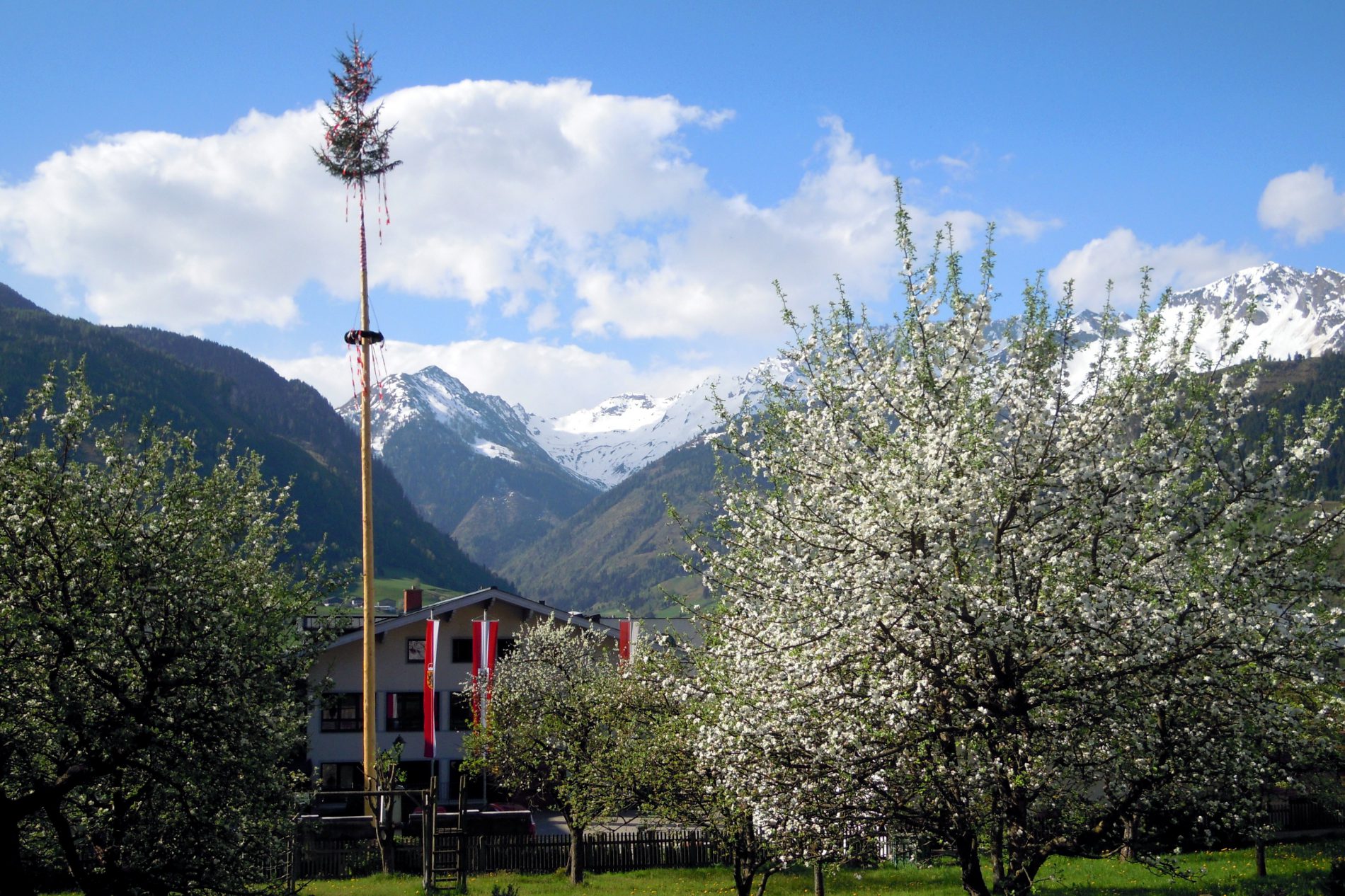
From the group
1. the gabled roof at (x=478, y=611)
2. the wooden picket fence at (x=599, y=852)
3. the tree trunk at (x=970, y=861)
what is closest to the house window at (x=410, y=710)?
the gabled roof at (x=478, y=611)

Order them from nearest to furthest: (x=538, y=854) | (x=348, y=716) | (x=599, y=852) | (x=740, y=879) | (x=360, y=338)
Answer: (x=740, y=879), (x=360, y=338), (x=538, y=854), (x=599, y=852), (x=348, y=716)

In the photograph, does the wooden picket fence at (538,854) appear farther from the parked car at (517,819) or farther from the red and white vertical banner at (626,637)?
the red and white vertical banner at (626,637)

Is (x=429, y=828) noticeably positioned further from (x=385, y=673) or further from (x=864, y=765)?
(x=385, y=673)

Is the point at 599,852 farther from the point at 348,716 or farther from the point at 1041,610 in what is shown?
the point at 1041,610

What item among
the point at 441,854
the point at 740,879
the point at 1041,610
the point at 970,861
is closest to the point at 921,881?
the point at 740,879

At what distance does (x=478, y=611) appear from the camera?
58.9 m

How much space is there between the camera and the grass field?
2597 cm

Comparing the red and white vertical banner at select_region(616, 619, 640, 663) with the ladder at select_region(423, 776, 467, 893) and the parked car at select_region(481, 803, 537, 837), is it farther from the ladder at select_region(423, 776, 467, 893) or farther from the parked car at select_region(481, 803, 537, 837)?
the ladder at select_region(423, 776, 467, 893)

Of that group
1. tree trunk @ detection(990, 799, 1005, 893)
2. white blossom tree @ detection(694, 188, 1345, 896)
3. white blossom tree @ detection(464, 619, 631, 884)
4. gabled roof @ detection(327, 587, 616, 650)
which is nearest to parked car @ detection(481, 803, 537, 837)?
white blossom tree @ detection(464, 619, 631, 884)

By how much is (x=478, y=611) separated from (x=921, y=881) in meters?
33.4

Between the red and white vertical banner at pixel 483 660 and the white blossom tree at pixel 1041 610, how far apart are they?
3078cm

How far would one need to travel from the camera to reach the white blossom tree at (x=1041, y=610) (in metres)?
12.1

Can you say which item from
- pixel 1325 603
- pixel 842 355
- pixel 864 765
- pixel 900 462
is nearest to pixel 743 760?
pixel 864 765

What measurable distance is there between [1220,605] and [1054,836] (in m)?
3.82
